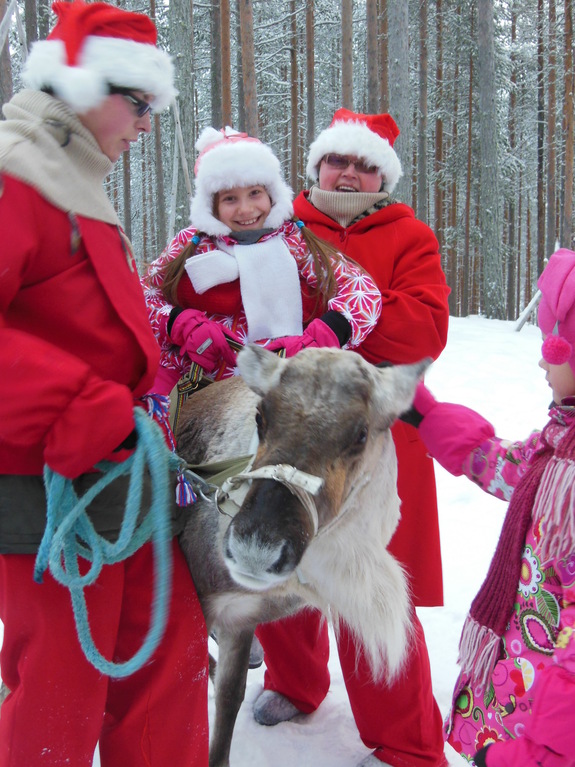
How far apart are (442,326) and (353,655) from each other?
4.72 ft

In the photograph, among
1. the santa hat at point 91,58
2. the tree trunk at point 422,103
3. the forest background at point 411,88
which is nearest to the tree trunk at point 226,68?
the forest background at point 411,88

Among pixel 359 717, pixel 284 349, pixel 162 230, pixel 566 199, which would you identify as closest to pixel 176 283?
pixel 284 349

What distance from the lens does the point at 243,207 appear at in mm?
2486

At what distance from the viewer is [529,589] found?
5.77 ft

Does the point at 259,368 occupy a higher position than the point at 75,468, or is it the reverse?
the point at 259,368

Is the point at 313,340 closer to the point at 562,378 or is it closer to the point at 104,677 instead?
the point at 562,378

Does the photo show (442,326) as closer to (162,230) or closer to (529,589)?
(529,589)

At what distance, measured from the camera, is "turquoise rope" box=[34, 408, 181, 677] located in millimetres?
1506

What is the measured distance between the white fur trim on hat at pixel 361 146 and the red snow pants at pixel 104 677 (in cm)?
194

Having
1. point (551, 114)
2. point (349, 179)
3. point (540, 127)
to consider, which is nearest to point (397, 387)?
point (349, 179)

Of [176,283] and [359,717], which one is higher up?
[176,283]

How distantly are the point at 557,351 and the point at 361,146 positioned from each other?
161 centimetres

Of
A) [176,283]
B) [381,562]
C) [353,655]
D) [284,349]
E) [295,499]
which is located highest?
[176,283]

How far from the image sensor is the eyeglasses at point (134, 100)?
160cm
